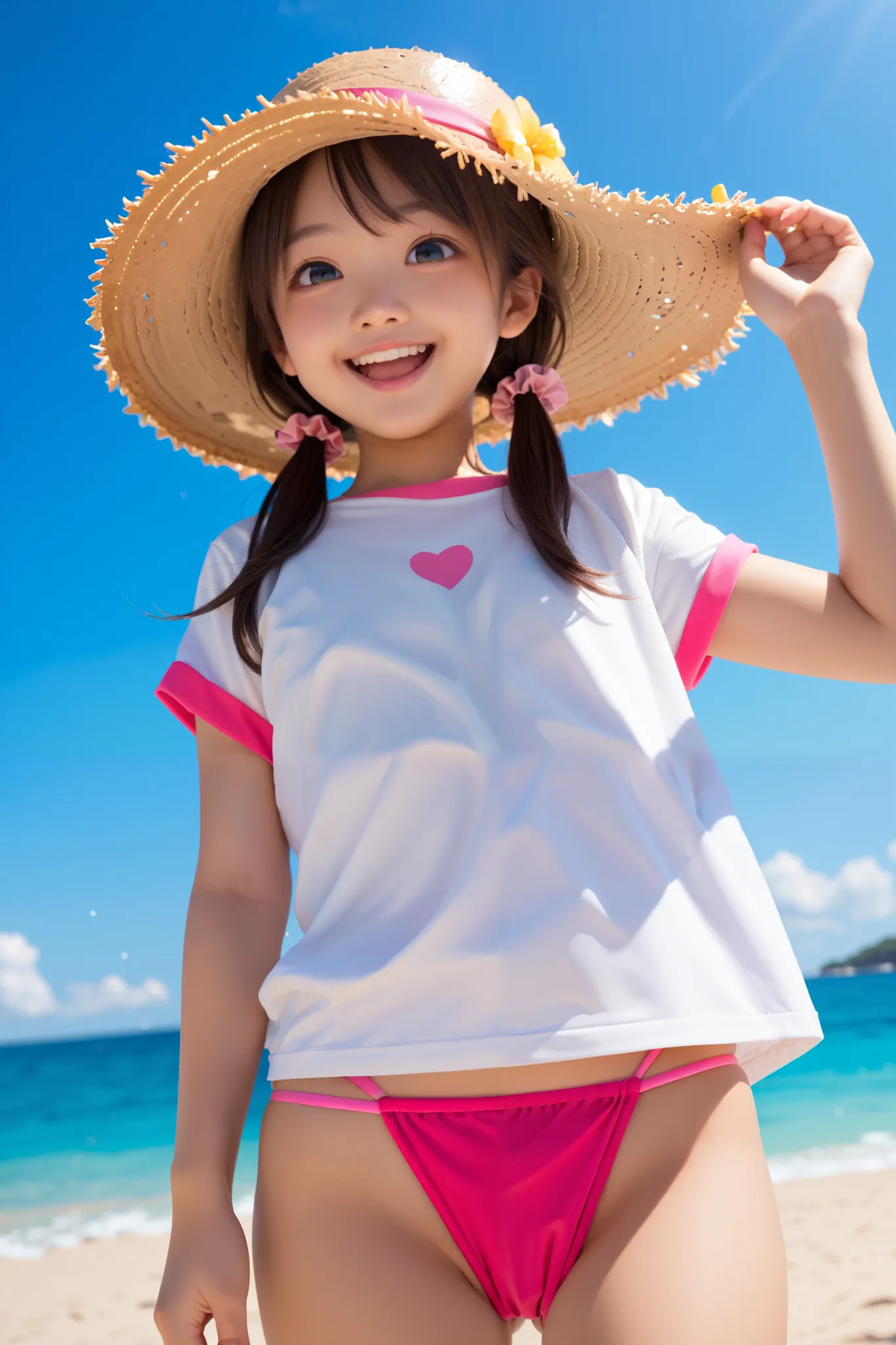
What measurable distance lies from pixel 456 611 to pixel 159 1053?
30846 mm

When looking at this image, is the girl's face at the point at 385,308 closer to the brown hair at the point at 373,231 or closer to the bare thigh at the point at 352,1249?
the brown hair at the point at 373,231

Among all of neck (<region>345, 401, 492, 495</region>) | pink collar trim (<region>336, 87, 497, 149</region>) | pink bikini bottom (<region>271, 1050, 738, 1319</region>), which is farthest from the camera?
neck (<region>345, 401, 492, 495</region>)

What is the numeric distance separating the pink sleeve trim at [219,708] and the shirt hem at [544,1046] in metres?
0.49

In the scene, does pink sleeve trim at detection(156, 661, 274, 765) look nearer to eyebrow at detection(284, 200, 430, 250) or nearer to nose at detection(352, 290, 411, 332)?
nose at detection(352, 290, 411, 332)

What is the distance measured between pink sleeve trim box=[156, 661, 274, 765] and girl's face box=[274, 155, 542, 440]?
50 cm

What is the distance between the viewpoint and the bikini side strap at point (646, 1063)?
4.42 ft

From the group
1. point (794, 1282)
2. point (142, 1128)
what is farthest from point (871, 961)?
point (794, 1282)

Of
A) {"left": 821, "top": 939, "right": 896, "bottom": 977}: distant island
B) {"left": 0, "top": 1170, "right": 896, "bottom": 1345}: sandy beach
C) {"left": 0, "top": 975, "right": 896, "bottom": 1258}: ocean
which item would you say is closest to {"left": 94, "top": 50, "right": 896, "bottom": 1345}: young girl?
{"left": 0, "top": 1170, "right": 896, "bottom": 1345}: sandy beach

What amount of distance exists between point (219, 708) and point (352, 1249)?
2.54 feet

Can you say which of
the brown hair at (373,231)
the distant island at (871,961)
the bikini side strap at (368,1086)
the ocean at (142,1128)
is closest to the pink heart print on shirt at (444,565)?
the brown hair at (373,231)

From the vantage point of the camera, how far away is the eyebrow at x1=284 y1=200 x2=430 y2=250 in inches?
69.9

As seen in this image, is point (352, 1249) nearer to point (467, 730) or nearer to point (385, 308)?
point (467, 730)

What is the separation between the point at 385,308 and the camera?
1.73 metres

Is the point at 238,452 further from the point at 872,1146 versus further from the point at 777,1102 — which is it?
the point at 777,1102
